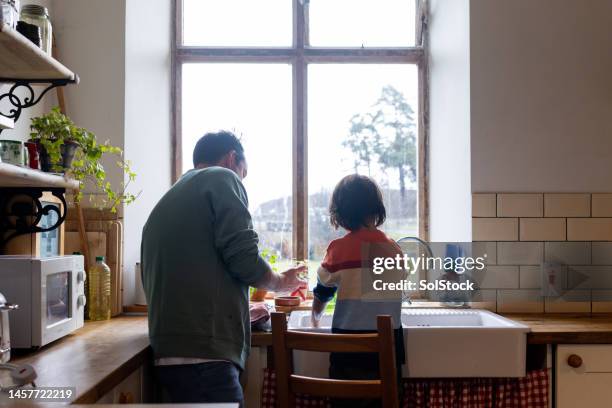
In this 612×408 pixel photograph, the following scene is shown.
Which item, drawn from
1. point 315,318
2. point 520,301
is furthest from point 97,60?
point 520,301

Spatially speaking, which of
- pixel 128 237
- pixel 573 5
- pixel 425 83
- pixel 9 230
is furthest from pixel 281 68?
pixel 9 230

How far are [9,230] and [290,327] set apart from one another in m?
0.96

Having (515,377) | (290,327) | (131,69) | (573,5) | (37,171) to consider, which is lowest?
(515,377)

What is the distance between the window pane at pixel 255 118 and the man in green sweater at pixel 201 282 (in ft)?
4.14

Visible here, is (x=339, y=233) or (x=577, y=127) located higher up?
(x=577, y=127)

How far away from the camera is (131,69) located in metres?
2.56

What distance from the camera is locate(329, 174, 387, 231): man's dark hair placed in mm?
1950

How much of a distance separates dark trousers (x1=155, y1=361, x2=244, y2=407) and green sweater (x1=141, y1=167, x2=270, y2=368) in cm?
3

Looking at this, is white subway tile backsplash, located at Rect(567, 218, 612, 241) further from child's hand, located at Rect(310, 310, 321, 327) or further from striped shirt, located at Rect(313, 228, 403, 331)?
child's hand, located at Rect(310, 310, 321, 327)

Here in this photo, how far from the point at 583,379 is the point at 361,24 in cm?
184

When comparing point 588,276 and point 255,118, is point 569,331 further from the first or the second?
point 255,118

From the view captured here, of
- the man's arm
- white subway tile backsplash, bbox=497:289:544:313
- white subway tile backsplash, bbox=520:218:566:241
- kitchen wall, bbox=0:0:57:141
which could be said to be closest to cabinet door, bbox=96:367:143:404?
the man's arm

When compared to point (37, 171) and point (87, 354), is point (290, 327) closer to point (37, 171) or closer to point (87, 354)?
point (87, 354)

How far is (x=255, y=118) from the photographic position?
3.03m
